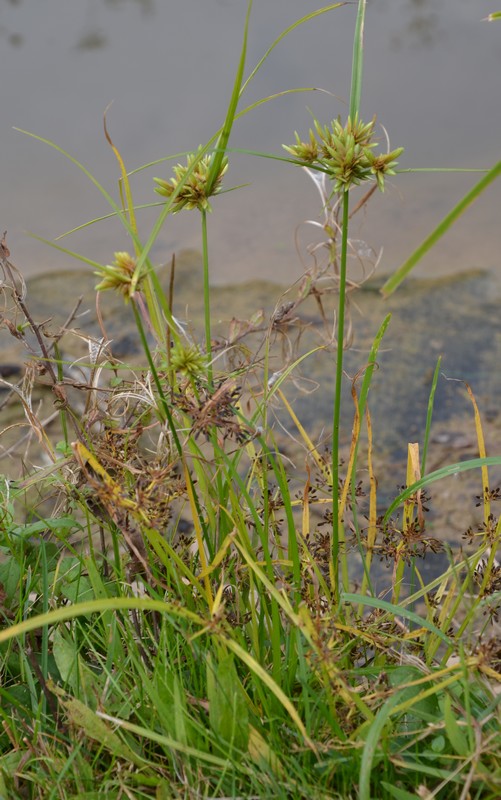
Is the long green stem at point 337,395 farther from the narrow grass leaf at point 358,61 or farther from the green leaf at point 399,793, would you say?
the green leaf at point 399,793

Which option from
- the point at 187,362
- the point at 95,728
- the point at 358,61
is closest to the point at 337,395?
the point at 187,362

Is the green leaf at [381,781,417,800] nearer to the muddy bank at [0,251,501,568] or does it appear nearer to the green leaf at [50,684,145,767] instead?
the green leaf at [50,684,145,767]

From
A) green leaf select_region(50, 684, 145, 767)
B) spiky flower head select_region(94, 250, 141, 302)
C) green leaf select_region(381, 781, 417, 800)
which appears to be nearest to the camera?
spiky flower head select_region(94, 250, 141, 302)

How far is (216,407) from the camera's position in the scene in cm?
112

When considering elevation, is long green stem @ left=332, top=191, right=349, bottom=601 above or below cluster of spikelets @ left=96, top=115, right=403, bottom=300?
below

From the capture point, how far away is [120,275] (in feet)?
3.28

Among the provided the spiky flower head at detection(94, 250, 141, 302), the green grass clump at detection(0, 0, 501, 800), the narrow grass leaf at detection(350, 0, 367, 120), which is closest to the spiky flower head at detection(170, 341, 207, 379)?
the green grass clump at detection(0, 0, 501, 800)

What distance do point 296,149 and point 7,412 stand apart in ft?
8.53

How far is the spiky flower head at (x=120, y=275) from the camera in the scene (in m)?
0.99

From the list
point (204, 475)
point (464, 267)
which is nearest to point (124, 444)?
point (204, 475)

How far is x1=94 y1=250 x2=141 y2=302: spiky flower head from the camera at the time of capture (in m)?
0.99

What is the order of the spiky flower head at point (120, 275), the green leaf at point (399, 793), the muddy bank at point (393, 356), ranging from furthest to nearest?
1. the muddy bank at point (393, 356)
2. the green leaf at point (399, 793)
3. the spiky flower head at point (120, 275)

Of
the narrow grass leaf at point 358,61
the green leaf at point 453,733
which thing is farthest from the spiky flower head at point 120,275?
the green leaf at point 453,733

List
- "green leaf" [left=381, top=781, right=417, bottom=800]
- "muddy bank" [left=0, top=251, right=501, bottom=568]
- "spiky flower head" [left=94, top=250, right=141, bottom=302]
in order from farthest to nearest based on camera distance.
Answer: "muddy bank" [left=0, top=251, right=501, bottom=568], "green leaf" [left=381, top=781, right=417, bottom=800], "spiky flower head" [left=94, top=250, right=141, bottom=302]
